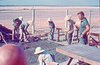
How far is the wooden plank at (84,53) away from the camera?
5144mm

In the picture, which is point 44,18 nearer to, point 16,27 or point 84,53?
point 16,27

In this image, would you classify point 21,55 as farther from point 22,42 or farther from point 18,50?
point 22,42

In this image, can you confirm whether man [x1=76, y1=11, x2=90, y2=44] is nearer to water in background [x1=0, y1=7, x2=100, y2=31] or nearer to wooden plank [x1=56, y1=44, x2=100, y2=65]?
wooden plank [x1=56, y1=44, x2=100, y2=65]

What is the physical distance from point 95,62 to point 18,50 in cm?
329

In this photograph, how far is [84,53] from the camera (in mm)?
5680

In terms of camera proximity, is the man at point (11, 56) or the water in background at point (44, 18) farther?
the water in background at point (44, 18)

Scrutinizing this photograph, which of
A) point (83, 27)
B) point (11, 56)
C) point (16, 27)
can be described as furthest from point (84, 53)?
point (16, 27)

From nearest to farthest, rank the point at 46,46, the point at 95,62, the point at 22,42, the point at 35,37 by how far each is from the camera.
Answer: the point at 95,62 → the point at 46,46 → the point at 22,42 → the point at 35,37

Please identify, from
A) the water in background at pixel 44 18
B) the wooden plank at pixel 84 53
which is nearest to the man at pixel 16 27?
the water in background at pixel 44 18

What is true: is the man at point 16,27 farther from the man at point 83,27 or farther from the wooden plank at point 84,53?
the wooden plank at point 84,53

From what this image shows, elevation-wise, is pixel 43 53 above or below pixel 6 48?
below

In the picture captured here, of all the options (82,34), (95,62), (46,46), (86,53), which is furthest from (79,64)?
(46,46)

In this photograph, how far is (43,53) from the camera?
634cm

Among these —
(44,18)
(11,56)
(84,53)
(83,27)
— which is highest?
(44,18)
